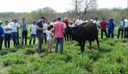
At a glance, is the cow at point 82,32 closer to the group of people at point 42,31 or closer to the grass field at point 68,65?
the group of people at point 42,31

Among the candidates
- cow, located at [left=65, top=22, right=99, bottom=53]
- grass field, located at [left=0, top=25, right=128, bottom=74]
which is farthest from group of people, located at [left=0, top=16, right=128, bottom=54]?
grass field, located at [left=0, top=25, right=128, bottom=74]

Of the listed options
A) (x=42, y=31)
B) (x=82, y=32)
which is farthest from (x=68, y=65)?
(x=42, y=31)

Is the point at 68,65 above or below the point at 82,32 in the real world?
below

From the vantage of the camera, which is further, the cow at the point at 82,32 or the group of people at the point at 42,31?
the cow at the point at 82,32

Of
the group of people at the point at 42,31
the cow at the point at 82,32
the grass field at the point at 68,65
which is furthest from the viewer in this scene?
the cow at the point at 82,32

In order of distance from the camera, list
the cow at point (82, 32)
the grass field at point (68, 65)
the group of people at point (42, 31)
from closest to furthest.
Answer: the grass field at point (68, 65) → the group of people at point (42, 31) → the cow at point (82, 32)

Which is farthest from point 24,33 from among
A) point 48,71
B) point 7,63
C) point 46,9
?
point 46,9

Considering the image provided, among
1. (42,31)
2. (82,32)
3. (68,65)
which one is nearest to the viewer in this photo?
(68,65)

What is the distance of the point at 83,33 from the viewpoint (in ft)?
43.4

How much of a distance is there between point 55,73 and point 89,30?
607cm

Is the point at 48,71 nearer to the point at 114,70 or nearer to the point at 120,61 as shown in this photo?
the point at 114,70

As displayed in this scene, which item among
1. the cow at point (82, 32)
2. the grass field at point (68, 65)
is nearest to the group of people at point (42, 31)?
the cow at point (82, 32)

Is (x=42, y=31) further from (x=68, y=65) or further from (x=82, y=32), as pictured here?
(x=68, y=65)

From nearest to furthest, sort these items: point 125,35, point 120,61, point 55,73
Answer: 1. point 55,73
2. point 120,61
3. point 125,35
